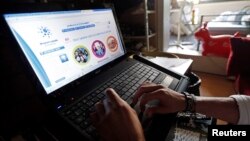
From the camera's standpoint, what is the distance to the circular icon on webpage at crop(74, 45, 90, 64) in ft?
1.60

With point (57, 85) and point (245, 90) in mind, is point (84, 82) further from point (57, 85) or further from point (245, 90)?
point (245, 90)

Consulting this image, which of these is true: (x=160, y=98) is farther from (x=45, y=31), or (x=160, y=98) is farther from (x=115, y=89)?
(x=45, y=31)

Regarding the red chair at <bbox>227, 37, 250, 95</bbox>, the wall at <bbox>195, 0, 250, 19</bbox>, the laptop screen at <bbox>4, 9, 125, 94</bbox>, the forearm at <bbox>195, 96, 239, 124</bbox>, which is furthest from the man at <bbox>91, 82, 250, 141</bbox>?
the wall at <bbox>195, 0, 250, 19</bbox>

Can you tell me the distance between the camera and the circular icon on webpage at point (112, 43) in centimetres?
62

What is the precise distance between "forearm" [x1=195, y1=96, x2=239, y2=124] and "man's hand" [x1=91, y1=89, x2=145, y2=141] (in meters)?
0.23

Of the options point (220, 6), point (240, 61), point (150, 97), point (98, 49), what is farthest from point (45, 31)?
point (220, 6)

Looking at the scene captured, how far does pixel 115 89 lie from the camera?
470 millimetres

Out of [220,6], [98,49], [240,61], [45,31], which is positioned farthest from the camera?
[220,6]

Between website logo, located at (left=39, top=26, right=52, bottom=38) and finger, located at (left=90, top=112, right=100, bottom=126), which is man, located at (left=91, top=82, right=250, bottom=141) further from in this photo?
website logo, located at (left=39, top=26, right=52, bottom=38)

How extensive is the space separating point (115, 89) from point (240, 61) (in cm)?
114

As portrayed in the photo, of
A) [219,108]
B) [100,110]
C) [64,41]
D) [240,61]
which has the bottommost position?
[240,61]

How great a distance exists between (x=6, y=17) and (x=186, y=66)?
26.0 inches

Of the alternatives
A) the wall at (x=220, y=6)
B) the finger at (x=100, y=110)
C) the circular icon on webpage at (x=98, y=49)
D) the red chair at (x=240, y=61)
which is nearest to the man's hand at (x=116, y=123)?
the finger at (x=100, y=110)

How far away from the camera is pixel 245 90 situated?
101cm
